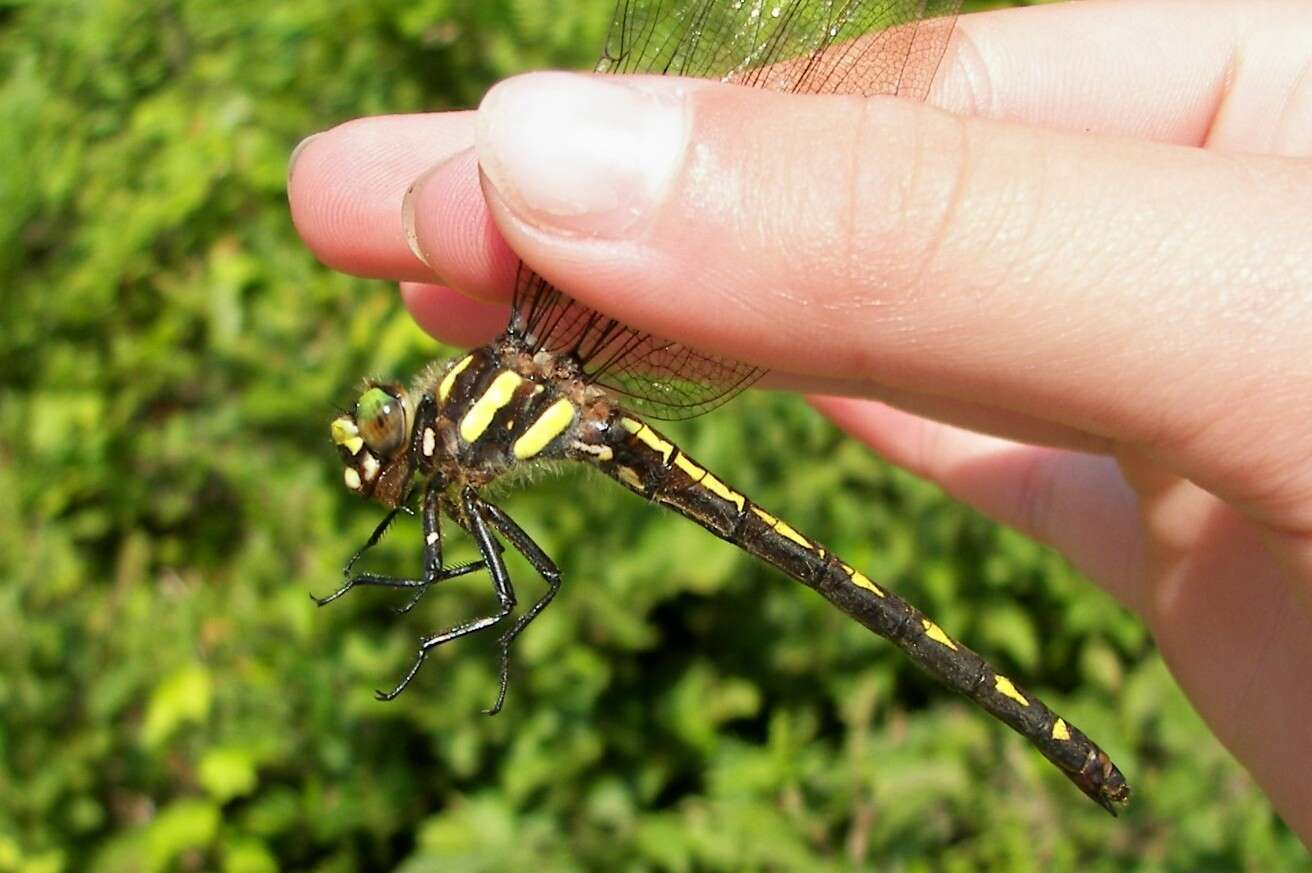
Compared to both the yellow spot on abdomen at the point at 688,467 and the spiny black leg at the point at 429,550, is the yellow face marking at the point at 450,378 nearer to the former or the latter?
the spiny black leg at the point at 429,550

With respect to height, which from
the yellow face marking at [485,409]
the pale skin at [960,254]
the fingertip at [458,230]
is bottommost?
the yellow face marking at [485,409]

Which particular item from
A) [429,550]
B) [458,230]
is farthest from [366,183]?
[429,550]

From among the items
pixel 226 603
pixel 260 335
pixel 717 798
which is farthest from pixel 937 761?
pixel 260 335

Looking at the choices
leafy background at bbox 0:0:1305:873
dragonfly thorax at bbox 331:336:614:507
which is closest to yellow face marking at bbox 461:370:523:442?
dragonfly thorax at bbox 331:336:614:507

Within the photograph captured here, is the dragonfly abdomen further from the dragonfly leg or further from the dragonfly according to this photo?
the dragonfly leg

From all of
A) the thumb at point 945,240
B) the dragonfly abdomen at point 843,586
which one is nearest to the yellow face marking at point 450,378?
the dragonfly abdomen at point 843,586

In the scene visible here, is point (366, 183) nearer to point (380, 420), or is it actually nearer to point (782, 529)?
point (380, 420)
